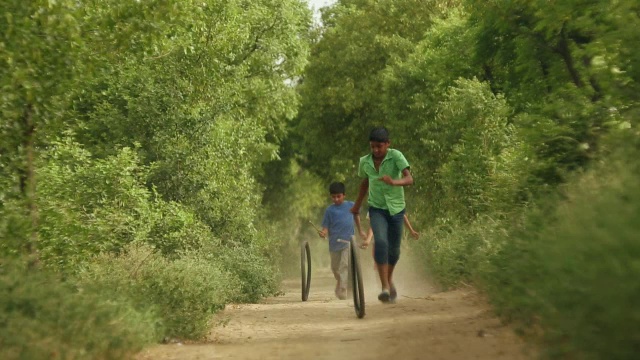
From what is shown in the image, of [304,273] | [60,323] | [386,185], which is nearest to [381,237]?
[386,185]

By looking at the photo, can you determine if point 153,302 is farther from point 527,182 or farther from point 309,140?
point 309,140

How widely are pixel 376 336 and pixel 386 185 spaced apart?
3.01 meters

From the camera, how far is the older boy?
506 inches

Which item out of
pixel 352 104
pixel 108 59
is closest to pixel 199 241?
pixel 108 59

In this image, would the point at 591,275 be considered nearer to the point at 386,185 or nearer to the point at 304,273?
the point at 386,185

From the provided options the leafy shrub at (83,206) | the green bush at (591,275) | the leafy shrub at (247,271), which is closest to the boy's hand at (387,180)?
the green bush at (591,275)

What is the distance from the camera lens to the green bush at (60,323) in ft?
25.6

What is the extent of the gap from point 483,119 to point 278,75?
16.0 m

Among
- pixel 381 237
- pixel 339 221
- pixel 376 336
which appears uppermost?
pixel 339 221

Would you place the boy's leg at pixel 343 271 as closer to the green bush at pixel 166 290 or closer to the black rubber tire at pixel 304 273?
the black rubber tire at pixel 304 273

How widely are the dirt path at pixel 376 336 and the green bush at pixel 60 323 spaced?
0.78m

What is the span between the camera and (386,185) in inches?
511

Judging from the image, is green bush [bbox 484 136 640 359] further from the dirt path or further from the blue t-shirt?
the blue t-shirt

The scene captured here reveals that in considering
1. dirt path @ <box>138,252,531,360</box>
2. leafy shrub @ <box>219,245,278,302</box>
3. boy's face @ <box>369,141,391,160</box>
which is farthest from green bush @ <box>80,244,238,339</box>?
leafy shrub @ <box>219,245,278,302</box>
